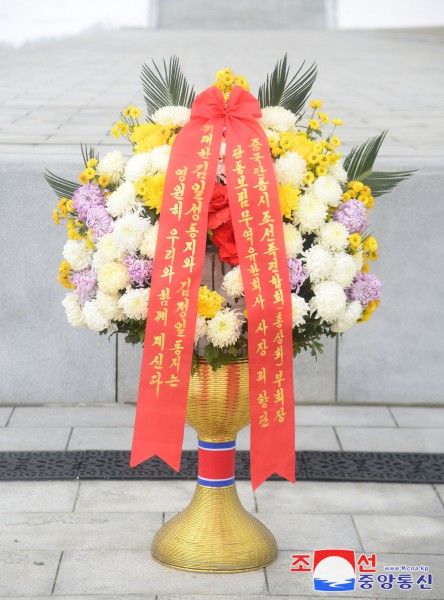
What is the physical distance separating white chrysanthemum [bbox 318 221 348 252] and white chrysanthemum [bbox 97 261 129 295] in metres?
0.68

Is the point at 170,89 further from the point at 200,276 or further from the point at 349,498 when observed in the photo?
the point at 349,498

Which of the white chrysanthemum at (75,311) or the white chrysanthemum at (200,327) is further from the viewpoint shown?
the white chrysanthemum at (75,311)

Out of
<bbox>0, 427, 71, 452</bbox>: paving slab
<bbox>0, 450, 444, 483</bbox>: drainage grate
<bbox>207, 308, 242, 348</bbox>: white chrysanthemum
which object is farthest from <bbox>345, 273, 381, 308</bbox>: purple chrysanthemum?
<bbox>0, 427, 71, 452</bbox>: paving slab

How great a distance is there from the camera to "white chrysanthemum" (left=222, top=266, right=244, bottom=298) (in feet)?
11.7

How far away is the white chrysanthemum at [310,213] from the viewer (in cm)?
362

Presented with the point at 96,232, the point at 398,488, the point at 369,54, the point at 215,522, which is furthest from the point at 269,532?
the point at 369,54

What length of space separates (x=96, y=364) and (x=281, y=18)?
39.8 metres

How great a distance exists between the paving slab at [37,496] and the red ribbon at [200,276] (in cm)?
106

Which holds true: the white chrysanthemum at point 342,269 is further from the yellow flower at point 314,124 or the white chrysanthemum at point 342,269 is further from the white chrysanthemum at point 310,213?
the yellow flower at point 314,124

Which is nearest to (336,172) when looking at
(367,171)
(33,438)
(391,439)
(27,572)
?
(367,171)

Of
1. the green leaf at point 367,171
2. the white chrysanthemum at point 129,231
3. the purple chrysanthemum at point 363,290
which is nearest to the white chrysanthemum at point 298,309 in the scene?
the purple chrysanthemum at point 363,290

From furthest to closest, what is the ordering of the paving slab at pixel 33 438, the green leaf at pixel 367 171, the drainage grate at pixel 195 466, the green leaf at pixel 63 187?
the paving slab at pixel 33 438, the drainage grate at pixel 195 466, the green leaf at pixel 63 187, the green leaf at pixel 367 171

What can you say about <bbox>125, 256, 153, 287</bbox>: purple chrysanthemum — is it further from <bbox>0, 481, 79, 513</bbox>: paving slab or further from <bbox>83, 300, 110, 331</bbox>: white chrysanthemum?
<bbox>0, 481, 79, 513</bbox>: paving slab

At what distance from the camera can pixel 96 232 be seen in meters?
3.69
